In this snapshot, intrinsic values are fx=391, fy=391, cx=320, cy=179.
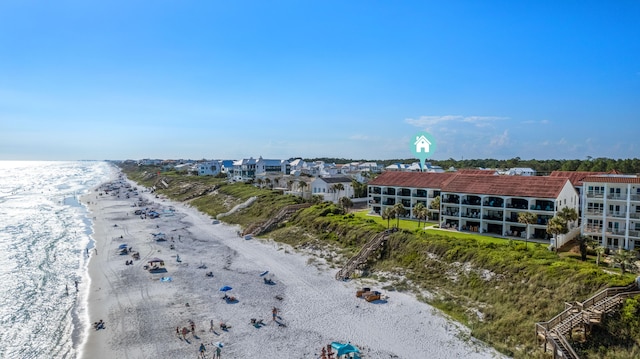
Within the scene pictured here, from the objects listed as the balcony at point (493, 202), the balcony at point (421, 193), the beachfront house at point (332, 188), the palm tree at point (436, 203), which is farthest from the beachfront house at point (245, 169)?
the balcony at point (493, 202)

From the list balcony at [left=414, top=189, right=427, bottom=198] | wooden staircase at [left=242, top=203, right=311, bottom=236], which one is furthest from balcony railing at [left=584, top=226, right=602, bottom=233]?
wooden staircase at [left=242, top=203, right=311, bottom=236]

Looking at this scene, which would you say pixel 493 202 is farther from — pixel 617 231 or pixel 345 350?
pixel 345 350

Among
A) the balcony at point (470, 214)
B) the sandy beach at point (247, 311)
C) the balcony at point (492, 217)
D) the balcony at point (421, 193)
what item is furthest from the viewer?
the balcony at point (421, 193)

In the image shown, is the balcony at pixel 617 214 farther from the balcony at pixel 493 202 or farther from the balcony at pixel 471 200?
the balcony at pixel 471 200

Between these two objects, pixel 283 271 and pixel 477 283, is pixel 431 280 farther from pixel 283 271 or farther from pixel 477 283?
pixel 283 271

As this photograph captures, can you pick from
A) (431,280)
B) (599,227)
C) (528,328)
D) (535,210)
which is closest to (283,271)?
(431,280)

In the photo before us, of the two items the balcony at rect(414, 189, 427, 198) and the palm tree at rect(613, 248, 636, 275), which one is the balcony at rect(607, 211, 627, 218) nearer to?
the palm tree at rect(613, 248, 636, 275)
